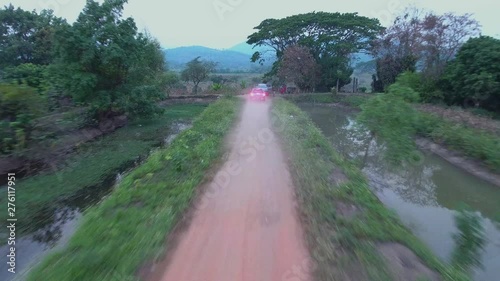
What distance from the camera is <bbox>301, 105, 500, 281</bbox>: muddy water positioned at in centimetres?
703

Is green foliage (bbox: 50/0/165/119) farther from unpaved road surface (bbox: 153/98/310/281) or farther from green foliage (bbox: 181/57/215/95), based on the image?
green foliage (bbox: 181/57/215/95)

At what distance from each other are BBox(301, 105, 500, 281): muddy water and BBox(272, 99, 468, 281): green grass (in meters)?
1.02

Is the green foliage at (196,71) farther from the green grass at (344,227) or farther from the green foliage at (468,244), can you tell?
the green foliage at (468,244)

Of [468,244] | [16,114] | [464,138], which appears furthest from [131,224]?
[464,138]

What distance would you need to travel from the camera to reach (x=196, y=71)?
4038 cm

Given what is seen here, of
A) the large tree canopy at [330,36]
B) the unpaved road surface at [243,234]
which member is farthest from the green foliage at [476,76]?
the unpaved road surface at [243,234]

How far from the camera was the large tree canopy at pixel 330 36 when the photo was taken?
35.0m

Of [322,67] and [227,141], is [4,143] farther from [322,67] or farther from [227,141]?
[322,67]

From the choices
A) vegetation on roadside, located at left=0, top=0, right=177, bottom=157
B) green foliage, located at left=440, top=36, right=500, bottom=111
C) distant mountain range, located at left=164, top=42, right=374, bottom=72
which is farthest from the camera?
distant mountain range, located at left=164, top=42, right=374, bottom=72

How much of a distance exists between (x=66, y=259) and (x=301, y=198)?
15.6 ft

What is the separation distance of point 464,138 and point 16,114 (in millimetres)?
16049

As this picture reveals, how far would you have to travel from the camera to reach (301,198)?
7641mm

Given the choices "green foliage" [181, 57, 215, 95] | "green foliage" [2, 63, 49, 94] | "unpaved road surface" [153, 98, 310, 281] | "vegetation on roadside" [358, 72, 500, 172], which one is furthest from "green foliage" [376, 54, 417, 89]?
"green foliage" [2, 63, 49, 94]

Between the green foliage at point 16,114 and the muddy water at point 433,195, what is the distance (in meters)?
10.6
